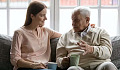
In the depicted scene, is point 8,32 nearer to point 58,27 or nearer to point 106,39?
point 58,27

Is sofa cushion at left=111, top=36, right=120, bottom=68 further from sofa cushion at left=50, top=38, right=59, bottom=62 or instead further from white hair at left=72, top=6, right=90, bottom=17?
sofa cushion at left=50, top=38, right=59, bottom=62

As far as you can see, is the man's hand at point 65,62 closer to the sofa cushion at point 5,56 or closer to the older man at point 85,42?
the older man at point 85,42

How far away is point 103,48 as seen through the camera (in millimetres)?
2793

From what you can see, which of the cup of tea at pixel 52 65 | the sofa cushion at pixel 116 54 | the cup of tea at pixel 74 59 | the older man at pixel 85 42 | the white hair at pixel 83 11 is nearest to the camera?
the cup of tea at pixel 74 59

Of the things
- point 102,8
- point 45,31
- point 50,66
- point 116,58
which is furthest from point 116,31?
point 50,66

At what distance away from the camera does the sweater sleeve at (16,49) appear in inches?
110

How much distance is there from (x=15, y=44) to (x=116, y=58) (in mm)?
1152

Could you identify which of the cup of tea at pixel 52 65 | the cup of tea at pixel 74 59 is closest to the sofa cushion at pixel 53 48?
the cup of tea at pixel 52 65

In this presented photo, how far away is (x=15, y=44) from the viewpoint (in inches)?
112

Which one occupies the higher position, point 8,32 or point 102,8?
point 102,8

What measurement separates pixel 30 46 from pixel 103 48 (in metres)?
0.78

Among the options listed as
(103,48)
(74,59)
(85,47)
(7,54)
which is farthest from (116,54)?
(7,54)

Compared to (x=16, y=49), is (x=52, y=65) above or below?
below

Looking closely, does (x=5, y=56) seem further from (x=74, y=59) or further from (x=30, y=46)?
(x=74, y=59)
